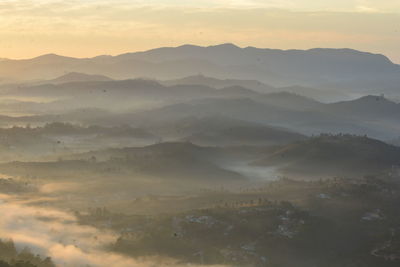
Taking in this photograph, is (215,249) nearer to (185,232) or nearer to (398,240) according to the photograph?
(185,232)

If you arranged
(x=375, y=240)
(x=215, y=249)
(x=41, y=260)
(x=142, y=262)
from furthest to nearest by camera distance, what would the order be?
(x=375, y=240) → (x=215, y=249) → (x=142, y=262) → (x=41, y=260)

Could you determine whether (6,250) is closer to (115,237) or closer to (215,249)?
(115,237)

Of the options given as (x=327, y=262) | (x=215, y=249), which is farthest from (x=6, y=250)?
(x=327, y=262)

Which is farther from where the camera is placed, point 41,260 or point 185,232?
point 185,232

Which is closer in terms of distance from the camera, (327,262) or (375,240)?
(327,262)

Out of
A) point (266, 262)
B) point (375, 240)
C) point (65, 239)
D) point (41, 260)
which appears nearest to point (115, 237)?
point (65, 239)

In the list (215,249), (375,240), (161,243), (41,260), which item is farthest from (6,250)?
(375,240)

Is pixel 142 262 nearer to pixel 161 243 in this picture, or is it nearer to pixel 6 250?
pixel 161 243

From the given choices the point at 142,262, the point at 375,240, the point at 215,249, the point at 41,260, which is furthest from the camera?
the point at 375,240
